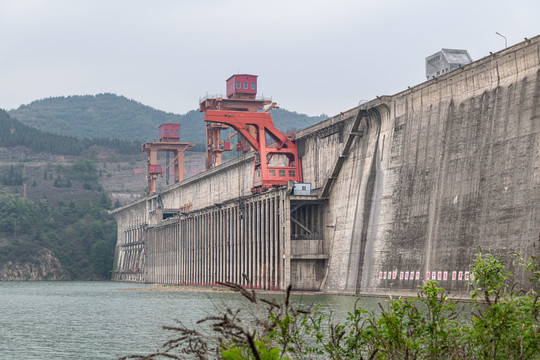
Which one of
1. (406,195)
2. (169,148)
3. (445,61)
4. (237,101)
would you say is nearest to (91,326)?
(406,195)

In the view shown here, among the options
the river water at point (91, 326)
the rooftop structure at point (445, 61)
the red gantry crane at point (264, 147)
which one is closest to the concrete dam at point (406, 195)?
the red gantry crane at point (264, 147)

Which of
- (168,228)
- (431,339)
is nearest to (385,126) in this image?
(431,339)

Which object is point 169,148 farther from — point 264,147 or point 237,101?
point 264,147

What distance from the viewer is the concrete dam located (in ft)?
144

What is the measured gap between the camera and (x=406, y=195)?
5425cm

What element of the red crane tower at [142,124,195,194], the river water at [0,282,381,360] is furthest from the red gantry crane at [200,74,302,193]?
the red crane tower at [142,124,195,194]

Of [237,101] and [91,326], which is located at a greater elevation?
[237,101]

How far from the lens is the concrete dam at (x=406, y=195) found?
43938 millimetres

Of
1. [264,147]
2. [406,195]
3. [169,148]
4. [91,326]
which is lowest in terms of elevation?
[91,326]

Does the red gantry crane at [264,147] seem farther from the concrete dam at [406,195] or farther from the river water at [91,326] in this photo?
the river water at [91,326]

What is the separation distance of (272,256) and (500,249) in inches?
1198

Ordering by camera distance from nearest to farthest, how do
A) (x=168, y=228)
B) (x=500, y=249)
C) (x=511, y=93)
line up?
(x=500, y=249)
(x=511, y=93)
(x=168, y=228)

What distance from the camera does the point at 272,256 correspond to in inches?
2776

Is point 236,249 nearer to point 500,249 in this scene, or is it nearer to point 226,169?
point 226,169
